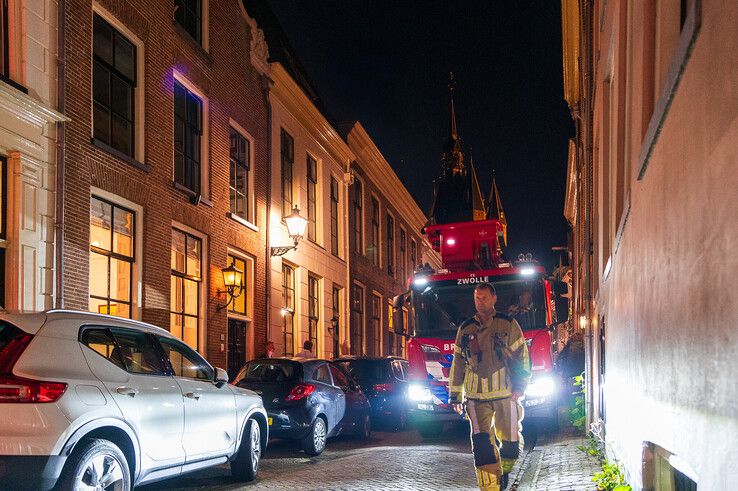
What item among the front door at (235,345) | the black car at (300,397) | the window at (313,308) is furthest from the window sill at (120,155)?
the window at (313,308)

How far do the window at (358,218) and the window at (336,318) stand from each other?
2764 mm

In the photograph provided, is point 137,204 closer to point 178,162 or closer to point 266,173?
point 178,162

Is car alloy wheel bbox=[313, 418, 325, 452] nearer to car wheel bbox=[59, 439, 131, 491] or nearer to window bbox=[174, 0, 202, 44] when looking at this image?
car wheel bbox=[59, 439, 131, 491]

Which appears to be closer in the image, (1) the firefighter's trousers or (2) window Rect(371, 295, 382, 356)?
(1) the firefighter's trousers

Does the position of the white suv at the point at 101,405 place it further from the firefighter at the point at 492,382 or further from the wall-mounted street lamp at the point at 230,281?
the wall-mounted street lamp at the point at 230,281

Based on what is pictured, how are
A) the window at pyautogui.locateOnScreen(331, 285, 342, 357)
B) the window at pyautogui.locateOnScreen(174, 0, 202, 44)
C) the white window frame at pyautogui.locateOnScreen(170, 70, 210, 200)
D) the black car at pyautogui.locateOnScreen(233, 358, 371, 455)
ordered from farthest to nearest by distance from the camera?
1. the window at pyautogui.locateOnScreen(331, 285, 342, 357)
2. the white window frame at pyautogui.locateOnScreen(170, 70, 210, 200)
3. the window at pyautogui.locateOnScreen(174, 0, 202, 44)
4. the black car at pyautogui.locateOnScreen(233, 358, 371, 455)

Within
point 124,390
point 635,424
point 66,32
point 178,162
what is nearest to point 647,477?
point 635,424

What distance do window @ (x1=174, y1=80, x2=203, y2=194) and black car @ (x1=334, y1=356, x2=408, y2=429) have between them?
187 inches

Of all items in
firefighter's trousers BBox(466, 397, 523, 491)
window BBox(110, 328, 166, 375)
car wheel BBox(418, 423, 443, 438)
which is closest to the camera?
firefighter's trousers BBox(466, 397, 523, 491)

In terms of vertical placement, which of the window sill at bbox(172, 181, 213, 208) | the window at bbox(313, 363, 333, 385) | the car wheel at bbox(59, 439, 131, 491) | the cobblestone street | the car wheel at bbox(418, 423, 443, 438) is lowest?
the car wheel at bbox(418, 423, 443, 438)

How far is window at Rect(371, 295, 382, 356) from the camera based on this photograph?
109ft

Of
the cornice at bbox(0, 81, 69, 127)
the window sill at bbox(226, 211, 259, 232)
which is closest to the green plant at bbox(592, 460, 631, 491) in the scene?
the cornice at bbox(0, 81, 69, 127)

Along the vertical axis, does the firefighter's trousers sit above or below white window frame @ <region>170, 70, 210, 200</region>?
below

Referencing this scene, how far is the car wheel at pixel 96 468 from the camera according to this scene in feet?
20.0
